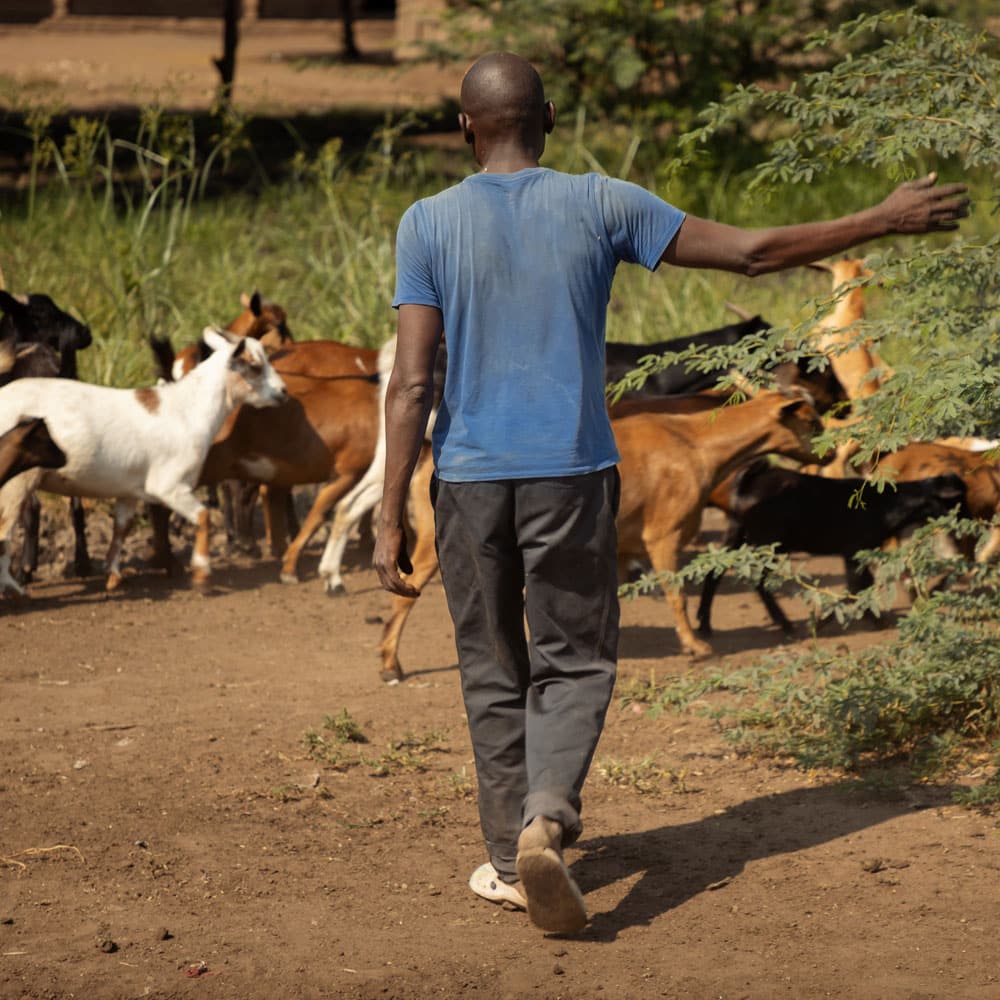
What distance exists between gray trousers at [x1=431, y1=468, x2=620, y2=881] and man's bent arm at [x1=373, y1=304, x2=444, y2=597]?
13cm

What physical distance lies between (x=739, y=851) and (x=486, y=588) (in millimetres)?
1407

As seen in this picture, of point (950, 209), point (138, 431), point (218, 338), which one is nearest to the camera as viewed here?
point (950, 209)

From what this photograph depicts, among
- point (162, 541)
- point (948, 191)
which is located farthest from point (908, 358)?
point (162, 541)

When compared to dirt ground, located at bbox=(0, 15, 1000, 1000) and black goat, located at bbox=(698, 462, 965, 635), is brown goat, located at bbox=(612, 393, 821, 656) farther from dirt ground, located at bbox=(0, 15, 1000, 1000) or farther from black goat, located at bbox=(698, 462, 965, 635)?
dirt ground, located at bbox=(0, 15, 1000, 1000)

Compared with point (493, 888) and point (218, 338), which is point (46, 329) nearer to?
point (218, 338)

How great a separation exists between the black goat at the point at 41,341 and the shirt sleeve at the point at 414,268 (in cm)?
490

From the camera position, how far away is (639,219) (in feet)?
12.6

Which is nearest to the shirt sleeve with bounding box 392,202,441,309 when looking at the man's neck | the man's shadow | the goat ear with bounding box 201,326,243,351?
the man's neck

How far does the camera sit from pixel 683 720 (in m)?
6.31

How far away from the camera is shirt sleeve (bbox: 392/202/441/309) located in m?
3.88

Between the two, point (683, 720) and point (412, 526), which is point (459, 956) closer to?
point (683, 720)

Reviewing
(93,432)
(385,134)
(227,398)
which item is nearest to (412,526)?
(227,398)

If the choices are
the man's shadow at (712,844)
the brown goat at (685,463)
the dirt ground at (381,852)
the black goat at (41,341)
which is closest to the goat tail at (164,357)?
the black goat at (41,341)

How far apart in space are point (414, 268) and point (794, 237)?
948 millimetres
